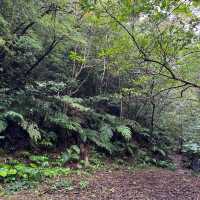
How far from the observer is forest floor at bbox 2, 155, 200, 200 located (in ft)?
19.4

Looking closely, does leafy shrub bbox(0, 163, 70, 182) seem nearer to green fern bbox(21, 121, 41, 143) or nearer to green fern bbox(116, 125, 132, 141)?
green fern bbox(21, 121, 41, 143)

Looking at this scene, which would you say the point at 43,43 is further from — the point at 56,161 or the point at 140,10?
the point at 140,10

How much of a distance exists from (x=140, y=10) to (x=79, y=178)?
4.06 meters

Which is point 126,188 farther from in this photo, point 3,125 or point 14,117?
point 14,117

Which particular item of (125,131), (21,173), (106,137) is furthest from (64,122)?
(21,173)

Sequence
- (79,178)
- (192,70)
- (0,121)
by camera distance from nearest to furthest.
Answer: (79,178) → (0,121) → (192,70)

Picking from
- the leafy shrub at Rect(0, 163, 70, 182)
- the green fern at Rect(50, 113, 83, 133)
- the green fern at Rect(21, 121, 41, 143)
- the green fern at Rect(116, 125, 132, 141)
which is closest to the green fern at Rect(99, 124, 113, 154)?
the green fern at Rect(116, 125, 132, 141)

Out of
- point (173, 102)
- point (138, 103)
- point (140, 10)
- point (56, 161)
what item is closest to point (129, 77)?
point (138, 103)

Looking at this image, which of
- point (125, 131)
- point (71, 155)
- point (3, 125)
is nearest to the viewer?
point (3, 125)

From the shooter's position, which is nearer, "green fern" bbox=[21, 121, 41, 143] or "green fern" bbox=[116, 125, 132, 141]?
"green fern" bbox=[21, 121, 41, 143]

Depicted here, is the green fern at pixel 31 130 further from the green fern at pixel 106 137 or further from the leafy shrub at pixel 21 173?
the green fern at pixel 106 137

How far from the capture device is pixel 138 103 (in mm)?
12750

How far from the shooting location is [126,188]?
6.81m

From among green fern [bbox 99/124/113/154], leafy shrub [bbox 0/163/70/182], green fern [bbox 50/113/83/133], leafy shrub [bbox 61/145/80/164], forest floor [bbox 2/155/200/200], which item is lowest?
forest floor [bbox 2/155/200/200]
